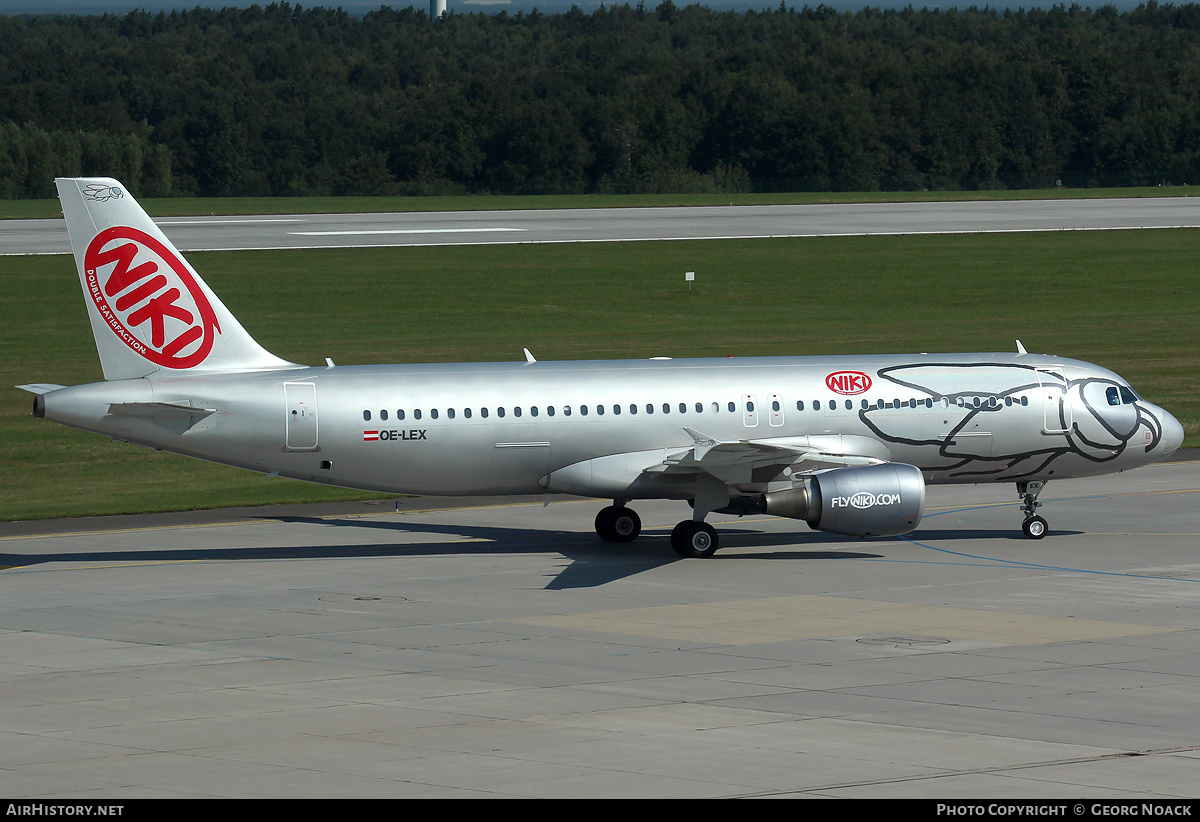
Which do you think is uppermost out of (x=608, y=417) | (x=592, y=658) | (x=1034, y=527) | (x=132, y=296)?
(x=132, y=296)

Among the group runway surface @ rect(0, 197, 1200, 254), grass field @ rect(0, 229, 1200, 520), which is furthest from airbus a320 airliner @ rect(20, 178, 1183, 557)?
runway surface @ rect(0, 197, 1200, 254)

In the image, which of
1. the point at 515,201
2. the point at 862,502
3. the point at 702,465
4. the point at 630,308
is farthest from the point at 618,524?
the point at 515,201

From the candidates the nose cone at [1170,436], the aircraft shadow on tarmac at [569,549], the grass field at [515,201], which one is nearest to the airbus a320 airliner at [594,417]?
the nose cone at [1170,436]

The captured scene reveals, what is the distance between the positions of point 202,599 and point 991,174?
16597cm

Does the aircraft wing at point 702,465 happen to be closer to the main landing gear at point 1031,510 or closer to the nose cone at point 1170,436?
the main landing gear at point 1031,510

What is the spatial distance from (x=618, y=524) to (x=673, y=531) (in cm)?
165

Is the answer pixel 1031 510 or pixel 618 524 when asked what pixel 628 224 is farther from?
pixel 618 524

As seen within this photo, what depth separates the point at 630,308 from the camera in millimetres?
92438

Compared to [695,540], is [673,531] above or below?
above

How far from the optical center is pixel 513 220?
141m

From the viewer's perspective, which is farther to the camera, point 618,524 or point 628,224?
point 628,224

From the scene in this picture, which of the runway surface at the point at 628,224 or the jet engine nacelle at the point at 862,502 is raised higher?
the runway surface at the point at 628,224

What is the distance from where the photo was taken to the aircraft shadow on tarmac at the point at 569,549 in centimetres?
3803
